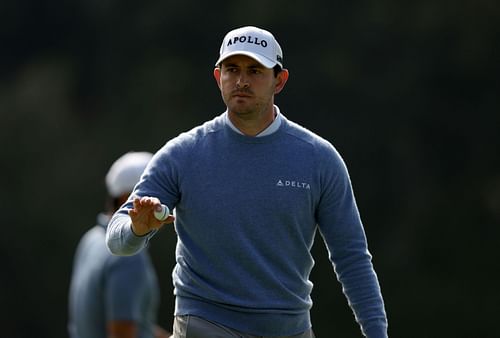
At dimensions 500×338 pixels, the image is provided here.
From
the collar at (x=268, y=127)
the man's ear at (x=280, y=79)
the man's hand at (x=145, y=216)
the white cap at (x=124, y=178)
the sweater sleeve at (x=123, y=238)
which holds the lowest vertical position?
the sweater sleeve at (x=123, y=238)

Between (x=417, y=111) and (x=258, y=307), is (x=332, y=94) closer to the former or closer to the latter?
(x=417, y=111)

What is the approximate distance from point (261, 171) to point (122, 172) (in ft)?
7.45

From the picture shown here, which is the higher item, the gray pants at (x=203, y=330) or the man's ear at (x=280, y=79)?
the man's ear at (x=280, y=79)

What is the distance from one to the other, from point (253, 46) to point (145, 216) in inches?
32.1

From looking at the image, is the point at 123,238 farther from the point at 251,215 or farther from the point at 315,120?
the point at 315,120

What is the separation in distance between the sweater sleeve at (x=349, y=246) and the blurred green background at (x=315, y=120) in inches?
430

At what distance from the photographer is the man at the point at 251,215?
4.43 m

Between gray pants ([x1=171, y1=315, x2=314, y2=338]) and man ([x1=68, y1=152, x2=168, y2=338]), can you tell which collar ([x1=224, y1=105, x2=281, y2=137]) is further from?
man ([x1=68, y1=152, x2=168, y2=338])

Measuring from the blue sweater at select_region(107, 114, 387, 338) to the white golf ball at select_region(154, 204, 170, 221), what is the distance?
26cm

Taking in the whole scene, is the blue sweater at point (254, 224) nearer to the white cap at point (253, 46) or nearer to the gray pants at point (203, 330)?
the gray pants at point (203, 330)

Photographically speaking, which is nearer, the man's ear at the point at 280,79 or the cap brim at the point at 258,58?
the cap brim at the point at 258,58

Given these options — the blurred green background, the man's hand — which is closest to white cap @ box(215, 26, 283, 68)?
the man's hand

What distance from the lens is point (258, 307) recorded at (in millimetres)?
4445

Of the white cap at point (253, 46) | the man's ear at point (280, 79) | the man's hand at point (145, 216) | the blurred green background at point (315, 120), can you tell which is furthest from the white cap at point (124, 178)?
the blurred green background at point (315, 120)
